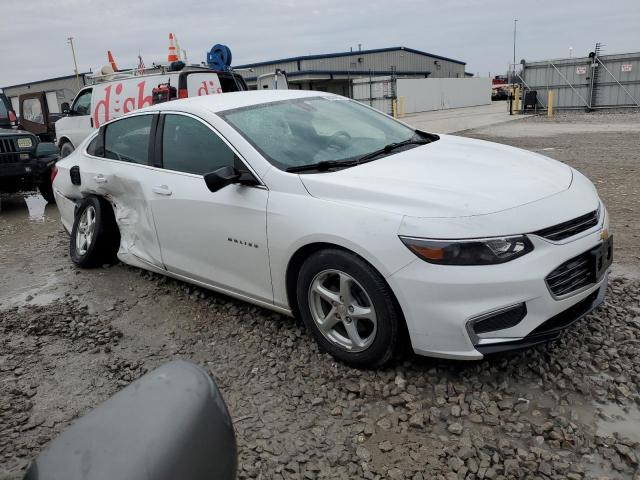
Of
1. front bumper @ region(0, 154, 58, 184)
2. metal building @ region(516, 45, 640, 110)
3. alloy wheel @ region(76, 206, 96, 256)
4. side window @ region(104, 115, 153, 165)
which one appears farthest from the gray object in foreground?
metal building @ region(516, 45, 640, 110)

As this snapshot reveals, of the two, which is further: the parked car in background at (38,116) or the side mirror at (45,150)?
the parked car in background at (38,116)

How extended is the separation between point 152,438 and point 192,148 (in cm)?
307

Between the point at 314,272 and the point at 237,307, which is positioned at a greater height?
the point at 314,272

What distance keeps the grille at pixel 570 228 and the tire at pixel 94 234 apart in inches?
146

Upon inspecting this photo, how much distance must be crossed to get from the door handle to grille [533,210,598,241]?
8.30 ft

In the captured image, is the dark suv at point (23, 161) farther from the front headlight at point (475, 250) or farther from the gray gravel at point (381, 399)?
the front headlight at point (475, 250)

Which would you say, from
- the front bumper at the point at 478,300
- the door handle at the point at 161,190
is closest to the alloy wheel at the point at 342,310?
the front bumper at the point at 478,300

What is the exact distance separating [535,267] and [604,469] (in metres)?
0.91

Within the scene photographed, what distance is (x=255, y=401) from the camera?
9.39 ft

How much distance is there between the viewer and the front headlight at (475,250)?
8.32 feet

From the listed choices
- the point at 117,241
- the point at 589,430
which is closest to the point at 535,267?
the point at 589,430

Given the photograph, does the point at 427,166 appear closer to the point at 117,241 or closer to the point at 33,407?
the point at 33,407

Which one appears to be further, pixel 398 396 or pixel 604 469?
pixel 398 396

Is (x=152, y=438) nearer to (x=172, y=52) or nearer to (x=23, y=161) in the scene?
(x=23, y=161)
